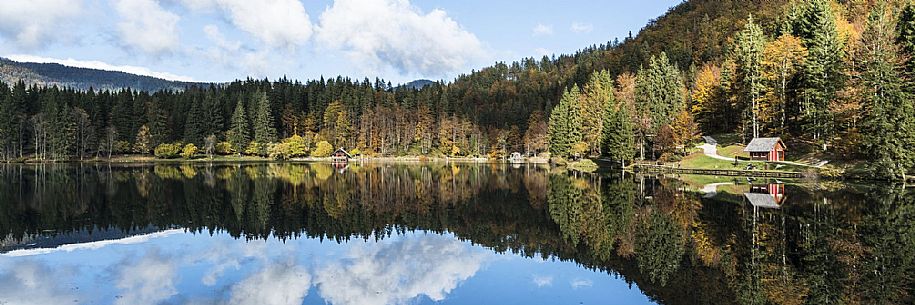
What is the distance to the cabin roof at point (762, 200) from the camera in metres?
28.8

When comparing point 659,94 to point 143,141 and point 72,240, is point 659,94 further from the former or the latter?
point 143,141

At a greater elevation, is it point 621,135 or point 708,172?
point 621,135

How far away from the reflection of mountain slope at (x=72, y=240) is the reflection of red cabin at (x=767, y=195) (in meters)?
28.3

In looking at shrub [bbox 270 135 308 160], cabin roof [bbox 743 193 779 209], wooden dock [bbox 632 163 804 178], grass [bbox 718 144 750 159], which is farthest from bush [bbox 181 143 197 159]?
cabin roof [bbox 743 193 779 209]

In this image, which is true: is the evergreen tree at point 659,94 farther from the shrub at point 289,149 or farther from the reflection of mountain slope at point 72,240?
the shrub at point 289,149

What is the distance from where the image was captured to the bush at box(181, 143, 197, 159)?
118688 mm

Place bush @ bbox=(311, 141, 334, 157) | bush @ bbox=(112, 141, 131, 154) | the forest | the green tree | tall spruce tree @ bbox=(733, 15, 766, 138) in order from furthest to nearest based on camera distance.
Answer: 1. the green tree
2. bush @ bbox=(112, 141, 131, 154)
3. bush @ bbox=(311, 141, 334, 157)
4. tall spruce tree @ bbox=(733, 15, 766, 138)
5. the forest

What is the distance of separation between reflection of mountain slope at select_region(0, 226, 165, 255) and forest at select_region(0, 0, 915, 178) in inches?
1728

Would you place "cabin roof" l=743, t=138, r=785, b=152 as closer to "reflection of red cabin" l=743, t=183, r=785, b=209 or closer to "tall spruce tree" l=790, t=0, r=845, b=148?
"tall spruce tree" l=790, t=0, r=845, b=148

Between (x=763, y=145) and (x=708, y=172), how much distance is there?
606 centimetres

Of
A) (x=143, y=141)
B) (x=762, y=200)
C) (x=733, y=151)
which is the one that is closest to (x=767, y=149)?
(x=733, y=151)

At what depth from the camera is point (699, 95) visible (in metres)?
77.2

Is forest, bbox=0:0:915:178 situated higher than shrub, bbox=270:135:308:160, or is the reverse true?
forest, bbox=0:0:915:178

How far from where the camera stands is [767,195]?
33906 millimetres
